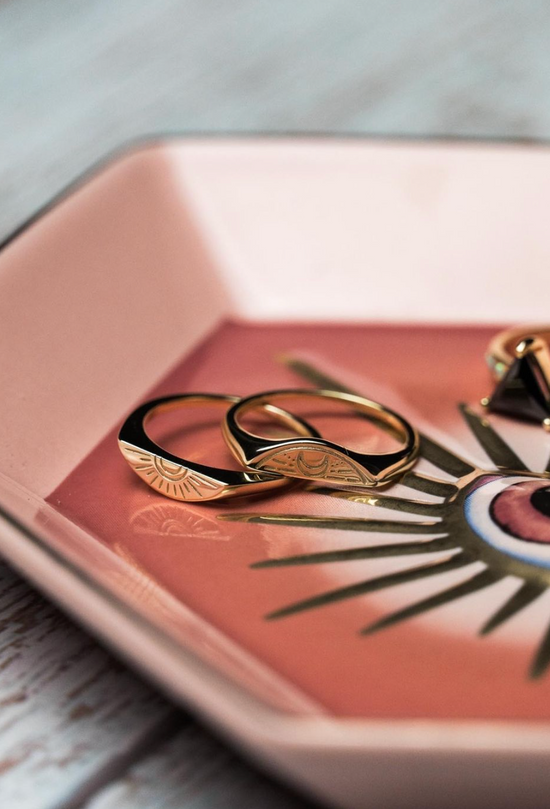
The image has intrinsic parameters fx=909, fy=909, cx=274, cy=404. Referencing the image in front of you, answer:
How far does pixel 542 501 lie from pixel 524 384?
0.10 metres

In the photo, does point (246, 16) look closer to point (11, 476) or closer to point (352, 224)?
point (352, 224)

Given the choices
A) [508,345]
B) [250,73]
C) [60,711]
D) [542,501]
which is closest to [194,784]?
[60,711]

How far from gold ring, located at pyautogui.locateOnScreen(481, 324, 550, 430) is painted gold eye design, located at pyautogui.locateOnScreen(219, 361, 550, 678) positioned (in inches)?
1.5

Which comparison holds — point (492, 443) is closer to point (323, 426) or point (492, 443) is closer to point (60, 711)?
point (323, 426)

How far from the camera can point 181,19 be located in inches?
37.3

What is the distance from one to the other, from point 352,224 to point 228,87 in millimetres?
366

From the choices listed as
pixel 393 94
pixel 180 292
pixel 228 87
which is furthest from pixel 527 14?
pixel 180 292

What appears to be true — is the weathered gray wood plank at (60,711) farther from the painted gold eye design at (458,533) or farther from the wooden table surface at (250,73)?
the wooden table surface at (250,73)

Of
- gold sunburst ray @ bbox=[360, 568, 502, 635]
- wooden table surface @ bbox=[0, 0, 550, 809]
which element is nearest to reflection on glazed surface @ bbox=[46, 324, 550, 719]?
gold sunburst ray @ bbox=[360, 568, 502, 635]

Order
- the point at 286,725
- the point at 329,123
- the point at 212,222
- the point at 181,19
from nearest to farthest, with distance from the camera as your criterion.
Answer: the point at 286,725
the point at 212,222
the point at 329,123
the point at 181,19

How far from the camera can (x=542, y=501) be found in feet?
1.15

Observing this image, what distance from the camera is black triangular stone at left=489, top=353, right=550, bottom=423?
43 cm

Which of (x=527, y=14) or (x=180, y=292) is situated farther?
(x=527, y=14)

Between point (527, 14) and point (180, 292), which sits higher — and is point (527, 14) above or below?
below
